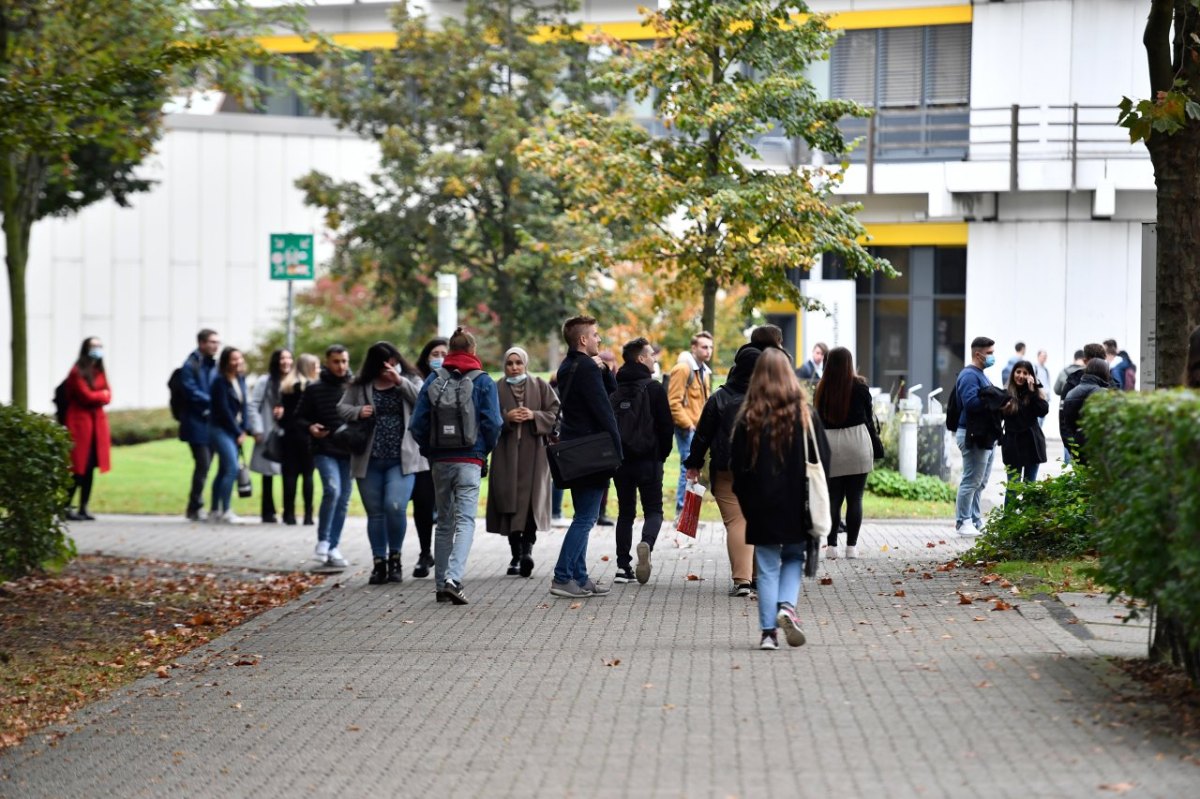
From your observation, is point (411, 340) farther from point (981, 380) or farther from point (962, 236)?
point (981, 380)

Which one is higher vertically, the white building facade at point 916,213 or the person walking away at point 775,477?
the white building facade at point 916,213

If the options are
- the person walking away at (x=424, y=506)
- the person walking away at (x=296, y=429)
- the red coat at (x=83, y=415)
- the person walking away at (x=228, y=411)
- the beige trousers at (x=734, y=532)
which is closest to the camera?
the beige trousers at (x=734, y=532)

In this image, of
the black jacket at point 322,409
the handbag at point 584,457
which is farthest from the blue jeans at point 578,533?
the black jacket at point 322,409

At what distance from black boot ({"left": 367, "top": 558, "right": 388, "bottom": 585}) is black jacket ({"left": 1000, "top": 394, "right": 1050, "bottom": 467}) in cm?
591

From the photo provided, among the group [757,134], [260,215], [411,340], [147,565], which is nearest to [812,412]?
[147,565]

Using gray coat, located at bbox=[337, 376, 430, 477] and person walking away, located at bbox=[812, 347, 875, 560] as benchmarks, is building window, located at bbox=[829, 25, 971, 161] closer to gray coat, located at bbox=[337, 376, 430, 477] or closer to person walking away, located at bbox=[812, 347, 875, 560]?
person walking away, located at bbox=[812, 347, 875, 560]

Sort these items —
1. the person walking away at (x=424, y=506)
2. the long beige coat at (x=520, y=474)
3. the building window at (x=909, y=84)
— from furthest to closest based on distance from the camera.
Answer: the building window at (x=909, y=84) → the person walking away at (x=424, y=506) → the long beige coat at (x=520, y=474)

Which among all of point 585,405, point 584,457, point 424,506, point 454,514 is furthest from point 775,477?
point 424,506

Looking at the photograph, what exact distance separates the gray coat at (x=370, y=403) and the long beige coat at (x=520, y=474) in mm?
739

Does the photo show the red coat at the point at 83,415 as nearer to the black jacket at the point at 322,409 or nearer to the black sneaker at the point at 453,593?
the black jacket at the point at 322,409

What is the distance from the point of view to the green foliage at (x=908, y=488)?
20922mm

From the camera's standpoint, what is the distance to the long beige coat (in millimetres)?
12734

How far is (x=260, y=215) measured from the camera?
40219 millimetres

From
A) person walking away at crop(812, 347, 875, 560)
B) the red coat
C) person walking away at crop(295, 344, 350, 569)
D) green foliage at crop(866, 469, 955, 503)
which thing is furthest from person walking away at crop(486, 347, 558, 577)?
green foliage at crop(866, 469, 955, 503)
